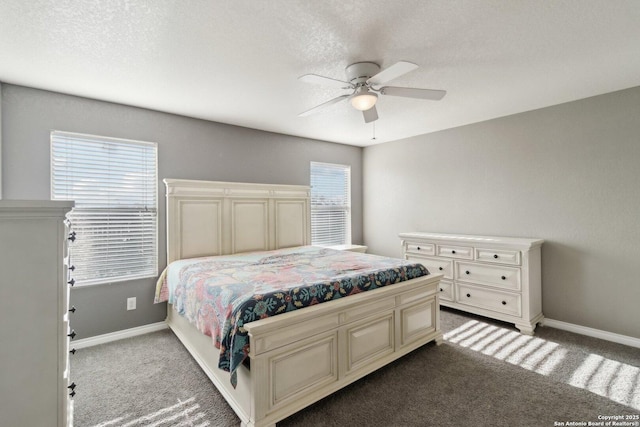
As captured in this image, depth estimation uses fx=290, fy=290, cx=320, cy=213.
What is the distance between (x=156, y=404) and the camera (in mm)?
2023

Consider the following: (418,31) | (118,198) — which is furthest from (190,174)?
(418,31)

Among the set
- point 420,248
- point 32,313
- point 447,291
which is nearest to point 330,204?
point 420,248

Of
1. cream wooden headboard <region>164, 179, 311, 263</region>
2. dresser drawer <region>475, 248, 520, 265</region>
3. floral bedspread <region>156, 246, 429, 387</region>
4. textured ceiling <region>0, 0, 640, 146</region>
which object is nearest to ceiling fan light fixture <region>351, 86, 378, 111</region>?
textured ceiling <region>0, 0, 640, 146</region>

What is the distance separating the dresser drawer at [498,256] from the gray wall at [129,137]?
2.65 m

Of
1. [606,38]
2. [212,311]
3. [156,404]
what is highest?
[606,38]

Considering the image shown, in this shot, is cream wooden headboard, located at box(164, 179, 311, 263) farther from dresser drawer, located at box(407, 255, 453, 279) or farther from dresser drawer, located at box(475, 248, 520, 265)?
dresser drawer, located at box(475, 248, 520, 265)

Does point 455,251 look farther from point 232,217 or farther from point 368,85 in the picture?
point 232,217

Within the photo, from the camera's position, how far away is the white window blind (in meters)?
2.84

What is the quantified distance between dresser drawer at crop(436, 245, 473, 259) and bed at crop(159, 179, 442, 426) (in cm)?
94

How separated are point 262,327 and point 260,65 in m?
1.91

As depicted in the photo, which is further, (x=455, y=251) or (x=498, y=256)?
(x=455, y=251)

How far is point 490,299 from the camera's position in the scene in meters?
3.35

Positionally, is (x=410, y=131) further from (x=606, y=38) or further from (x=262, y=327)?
(x=262, y=327)

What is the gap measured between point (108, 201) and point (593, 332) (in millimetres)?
5199
